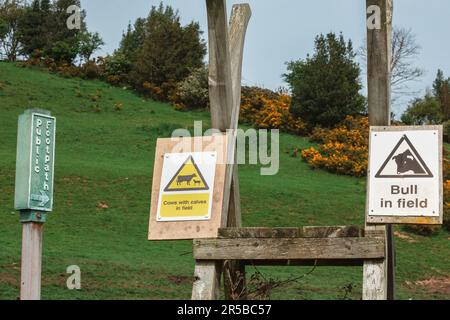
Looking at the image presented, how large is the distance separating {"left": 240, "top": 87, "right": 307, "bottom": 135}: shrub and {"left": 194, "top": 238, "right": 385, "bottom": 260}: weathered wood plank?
89.8ft

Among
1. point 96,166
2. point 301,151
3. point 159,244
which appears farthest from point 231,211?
point 301,151

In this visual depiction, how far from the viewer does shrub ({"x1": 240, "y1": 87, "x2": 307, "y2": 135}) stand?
3388 centimetres

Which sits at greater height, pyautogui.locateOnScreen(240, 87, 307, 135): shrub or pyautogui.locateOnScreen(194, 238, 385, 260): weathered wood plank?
pyautogui.locateOnScreen(240, 87, 307, 135): shrub

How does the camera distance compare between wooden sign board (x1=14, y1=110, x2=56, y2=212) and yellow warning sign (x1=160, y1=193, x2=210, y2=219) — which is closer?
wooden sign board (x1=14, y1=110, x2=56, y2=212)

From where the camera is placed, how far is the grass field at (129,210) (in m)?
14.8

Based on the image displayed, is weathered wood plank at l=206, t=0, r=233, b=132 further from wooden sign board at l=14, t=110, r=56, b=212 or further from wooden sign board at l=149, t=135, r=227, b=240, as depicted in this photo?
wooden sign board at l=14, t=110, r=56, b=212

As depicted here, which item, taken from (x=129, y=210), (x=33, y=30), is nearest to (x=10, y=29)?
(x=33, y=30)

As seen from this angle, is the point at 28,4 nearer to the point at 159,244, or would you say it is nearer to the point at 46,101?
the point at 46,101

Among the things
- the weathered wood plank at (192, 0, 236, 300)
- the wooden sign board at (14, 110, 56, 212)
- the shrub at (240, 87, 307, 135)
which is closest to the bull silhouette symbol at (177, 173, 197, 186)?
the weathered wood plank at (192, 0, 236, 300)

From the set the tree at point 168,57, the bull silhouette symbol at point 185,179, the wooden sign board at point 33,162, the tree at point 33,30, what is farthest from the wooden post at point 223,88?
the tree at point 33,30

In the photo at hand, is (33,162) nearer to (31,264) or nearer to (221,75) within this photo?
(31,264)

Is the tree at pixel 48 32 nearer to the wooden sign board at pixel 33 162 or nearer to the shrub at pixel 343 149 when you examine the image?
the shrub at pixel 343 149

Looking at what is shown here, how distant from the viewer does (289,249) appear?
5.61 metres

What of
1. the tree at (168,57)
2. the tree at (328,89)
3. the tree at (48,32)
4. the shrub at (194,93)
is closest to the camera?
the tree at (328,89)
